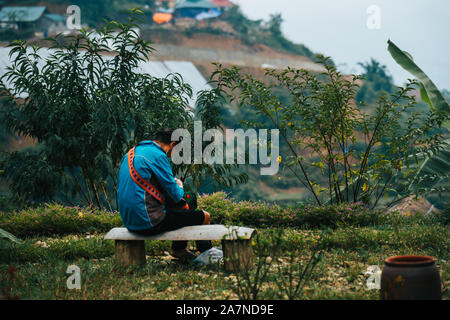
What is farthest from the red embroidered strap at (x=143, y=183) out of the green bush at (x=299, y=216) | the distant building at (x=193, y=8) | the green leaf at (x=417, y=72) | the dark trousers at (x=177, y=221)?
the distant building at (x=193, y=8)

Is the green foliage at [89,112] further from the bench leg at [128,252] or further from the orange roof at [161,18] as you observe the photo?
the orange roof at [161,18]

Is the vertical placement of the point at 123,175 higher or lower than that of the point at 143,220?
higher

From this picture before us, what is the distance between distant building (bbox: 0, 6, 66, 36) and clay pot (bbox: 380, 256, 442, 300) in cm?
4801

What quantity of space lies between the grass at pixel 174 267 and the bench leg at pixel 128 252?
8cm

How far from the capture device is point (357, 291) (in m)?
3.60

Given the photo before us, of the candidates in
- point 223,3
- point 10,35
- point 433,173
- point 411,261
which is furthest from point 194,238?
point 223,3

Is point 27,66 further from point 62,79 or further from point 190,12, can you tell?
point 190,12

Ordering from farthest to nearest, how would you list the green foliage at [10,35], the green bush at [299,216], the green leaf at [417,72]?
the green foliage at [10,35] < the green leaf at [417,72] < the green bush at [299,216]

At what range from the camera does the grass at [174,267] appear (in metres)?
3.55

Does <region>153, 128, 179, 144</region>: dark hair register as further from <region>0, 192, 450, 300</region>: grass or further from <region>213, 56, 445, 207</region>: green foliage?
<region>213, 56, 445, 207</region>: green foliage

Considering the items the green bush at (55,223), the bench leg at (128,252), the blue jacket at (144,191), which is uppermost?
the blue jacket at (144,191)

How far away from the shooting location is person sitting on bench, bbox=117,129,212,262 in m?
4.16
